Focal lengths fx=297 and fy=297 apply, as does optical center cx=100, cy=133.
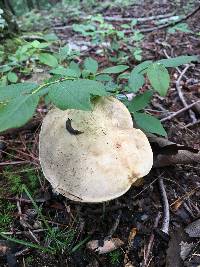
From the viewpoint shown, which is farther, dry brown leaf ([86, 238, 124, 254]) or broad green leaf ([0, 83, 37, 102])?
dry brown leaf ([86, 238, 124, 254])

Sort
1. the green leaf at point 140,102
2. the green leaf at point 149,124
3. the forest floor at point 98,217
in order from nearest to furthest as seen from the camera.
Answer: the forest floor at point 98,217 → the green leaf at point 149,124 → the green leaf at point 140,102

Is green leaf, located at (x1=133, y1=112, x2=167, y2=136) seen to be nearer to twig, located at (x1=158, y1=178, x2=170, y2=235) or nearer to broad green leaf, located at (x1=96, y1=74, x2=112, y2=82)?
broad green leaf, located at (x1=96, y1=74, x2=112, y2=82)

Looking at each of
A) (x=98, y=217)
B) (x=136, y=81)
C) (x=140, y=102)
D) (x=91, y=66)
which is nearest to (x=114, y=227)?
(x=98, y=217)

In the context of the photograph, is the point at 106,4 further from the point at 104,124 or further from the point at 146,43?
the point at 104,124

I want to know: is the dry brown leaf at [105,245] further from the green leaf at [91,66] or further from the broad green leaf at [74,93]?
the green leaf at [91,66]

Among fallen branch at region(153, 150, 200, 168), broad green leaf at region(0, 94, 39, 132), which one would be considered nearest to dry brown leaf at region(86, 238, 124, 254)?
fallen branch at region(153, 150, 200, 168)

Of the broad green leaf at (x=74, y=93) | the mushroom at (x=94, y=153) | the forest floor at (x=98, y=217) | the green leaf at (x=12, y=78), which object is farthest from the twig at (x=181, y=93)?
the green leaf at (x=12, y=78)
